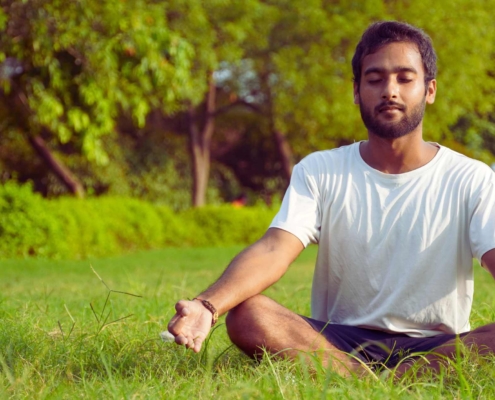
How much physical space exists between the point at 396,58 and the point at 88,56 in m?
9.77

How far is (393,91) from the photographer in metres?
3.73

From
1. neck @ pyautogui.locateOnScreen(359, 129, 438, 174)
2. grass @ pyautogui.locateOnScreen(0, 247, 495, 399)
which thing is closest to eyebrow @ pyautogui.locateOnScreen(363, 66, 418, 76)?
neck @ pyautogui.locateOnScreen(359, 129, 438, 174)

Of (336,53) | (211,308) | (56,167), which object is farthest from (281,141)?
(211,308)

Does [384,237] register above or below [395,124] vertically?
below

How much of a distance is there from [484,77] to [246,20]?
7956mm

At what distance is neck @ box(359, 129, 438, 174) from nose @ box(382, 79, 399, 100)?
0.63 feet

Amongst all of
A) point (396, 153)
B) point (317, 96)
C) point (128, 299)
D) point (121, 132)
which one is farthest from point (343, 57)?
point (396, 153)

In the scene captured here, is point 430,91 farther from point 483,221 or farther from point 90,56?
point 90,56

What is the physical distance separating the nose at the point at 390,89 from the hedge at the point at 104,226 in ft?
36.2

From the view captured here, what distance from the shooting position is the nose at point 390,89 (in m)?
3.72

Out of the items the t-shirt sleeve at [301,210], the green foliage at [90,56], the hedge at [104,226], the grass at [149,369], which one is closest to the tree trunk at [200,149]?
the hedge at [104,226]

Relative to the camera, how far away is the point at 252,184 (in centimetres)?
2830

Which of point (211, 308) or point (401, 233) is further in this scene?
point (401, 233)

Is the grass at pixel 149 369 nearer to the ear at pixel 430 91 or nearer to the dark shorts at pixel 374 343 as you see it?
the dark shorts at pixel 374 343
